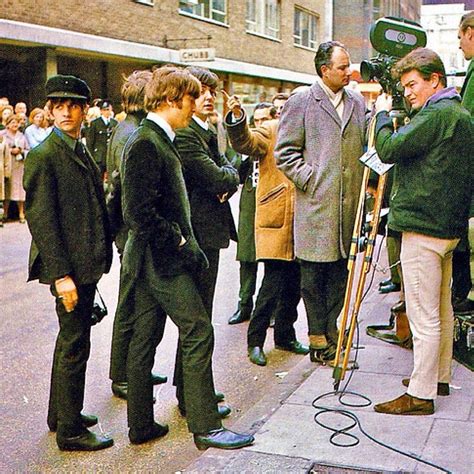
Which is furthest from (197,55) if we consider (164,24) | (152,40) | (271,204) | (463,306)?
(463,306)

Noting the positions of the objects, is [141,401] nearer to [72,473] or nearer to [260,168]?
[72,473]

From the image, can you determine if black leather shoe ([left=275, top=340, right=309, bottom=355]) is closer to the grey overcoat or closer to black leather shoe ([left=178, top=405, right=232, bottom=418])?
the grey overcoat

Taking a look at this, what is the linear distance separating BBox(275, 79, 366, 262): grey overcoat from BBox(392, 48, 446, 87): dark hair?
3.74 feet

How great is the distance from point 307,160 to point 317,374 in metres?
1.47

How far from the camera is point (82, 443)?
456 centimetres

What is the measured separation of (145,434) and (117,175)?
1529 mm

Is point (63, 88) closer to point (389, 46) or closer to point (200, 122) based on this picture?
point (200, 122)

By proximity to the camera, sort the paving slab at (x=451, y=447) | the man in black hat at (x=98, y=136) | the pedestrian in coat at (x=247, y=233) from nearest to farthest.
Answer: the paving slab at (x=451, y=447)
the pedestrian in coat at (x=247, y=233)
the man in black hat at (x=98, y=136)

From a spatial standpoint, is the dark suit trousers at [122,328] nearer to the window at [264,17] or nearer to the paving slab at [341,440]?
the paving slab at [341,440]

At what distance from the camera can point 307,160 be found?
5766 millimetres

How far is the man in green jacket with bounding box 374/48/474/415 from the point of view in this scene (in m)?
4.49

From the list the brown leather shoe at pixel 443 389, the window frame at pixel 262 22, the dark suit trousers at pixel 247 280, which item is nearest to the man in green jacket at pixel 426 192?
the brown leather shoe at pixel 443 389

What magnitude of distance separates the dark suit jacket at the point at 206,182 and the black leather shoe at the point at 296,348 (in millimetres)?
1428

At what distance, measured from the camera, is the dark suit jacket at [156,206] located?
4.20 metres
